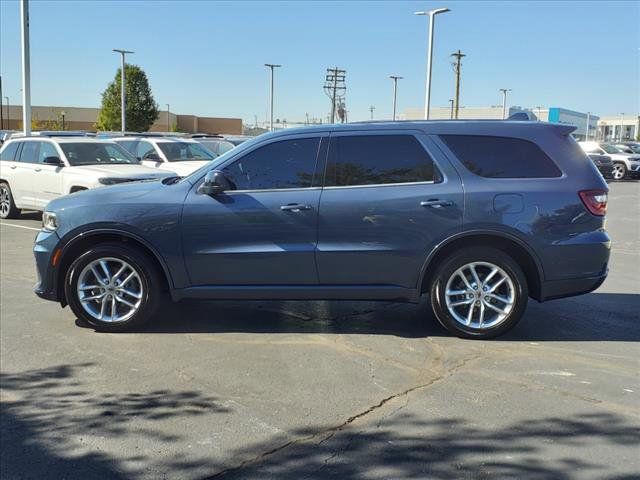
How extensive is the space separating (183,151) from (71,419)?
12.0 m

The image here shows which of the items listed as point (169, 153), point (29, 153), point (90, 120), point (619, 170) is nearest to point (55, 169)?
point (29, 153)

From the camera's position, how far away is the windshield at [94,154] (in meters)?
12.2

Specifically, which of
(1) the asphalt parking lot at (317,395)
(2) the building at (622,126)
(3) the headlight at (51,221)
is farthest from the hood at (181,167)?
(2) the building at (622,126)

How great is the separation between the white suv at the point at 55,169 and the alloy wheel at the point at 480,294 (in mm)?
7439

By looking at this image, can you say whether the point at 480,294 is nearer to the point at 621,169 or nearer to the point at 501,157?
the point at 501,157

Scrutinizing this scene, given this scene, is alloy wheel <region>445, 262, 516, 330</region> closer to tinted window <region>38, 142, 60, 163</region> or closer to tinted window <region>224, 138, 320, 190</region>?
tinted window <region>224, 138, 320, 190</region>

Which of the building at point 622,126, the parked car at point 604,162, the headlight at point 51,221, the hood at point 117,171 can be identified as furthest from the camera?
the building at point 622,126

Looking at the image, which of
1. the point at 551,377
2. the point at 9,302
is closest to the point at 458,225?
the point at 551,377

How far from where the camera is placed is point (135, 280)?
5.52 metres

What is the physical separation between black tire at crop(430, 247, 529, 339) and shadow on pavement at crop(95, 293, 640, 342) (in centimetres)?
20

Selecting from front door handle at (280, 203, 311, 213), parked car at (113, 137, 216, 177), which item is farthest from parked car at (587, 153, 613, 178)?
front door handle at (280, 203, 311, 213)

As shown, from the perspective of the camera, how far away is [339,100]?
70.6 m

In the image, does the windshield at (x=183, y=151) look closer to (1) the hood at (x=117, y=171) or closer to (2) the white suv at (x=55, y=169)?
(2) the white suv at (x=55, y=169)

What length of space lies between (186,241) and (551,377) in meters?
3.08
